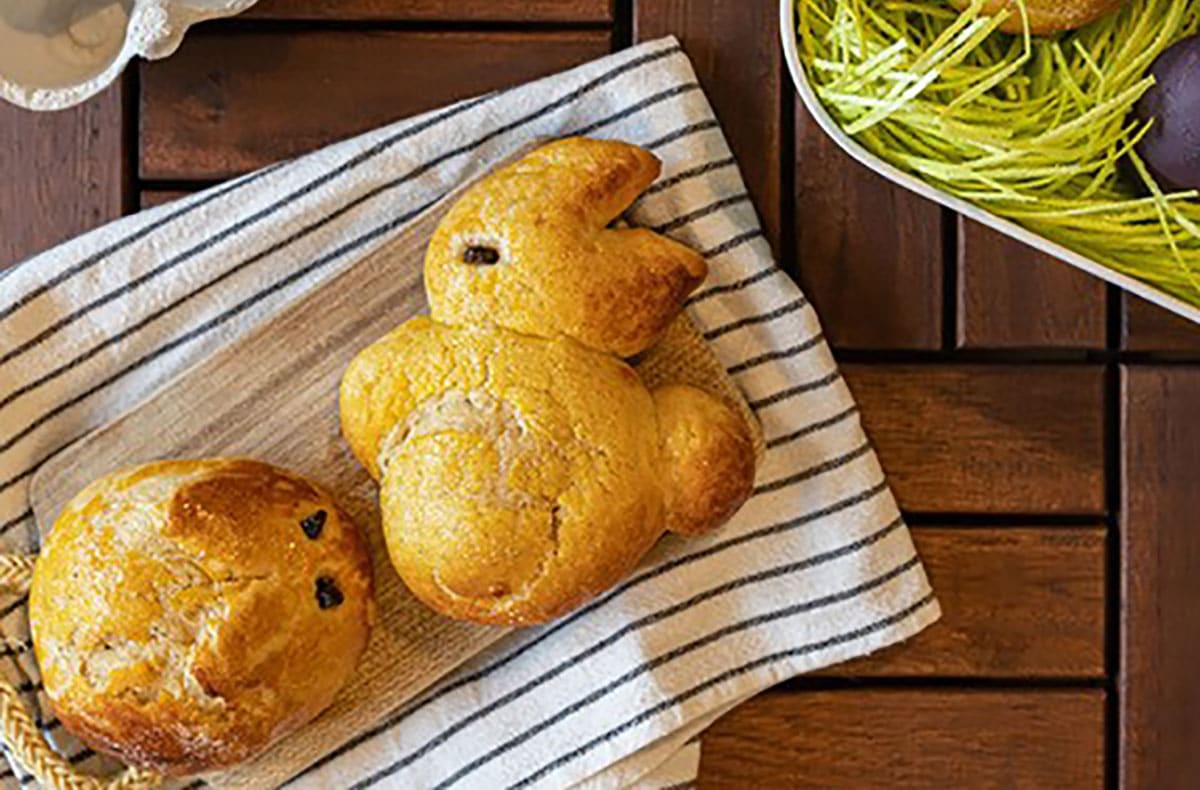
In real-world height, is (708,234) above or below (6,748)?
above

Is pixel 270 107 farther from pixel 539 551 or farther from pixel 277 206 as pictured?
pixel 539 551

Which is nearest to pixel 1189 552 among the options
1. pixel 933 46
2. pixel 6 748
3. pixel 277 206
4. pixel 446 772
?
pixel 933 46

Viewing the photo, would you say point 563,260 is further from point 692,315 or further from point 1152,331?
point 1152,331

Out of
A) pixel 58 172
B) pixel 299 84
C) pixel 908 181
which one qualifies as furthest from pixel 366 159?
pixel 908 181

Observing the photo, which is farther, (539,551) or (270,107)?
(270,107)

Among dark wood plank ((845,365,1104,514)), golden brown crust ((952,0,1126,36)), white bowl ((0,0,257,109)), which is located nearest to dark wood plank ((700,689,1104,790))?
dark wood plank ((845,365,1104,514))

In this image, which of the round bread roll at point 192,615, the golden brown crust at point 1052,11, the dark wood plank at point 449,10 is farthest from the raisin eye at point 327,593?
the golden brown crust at point 1052,11

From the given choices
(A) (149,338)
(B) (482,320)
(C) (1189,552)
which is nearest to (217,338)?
(A) (149,338)

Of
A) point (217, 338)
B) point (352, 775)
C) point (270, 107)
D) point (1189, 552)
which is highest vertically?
point (270, 107)
